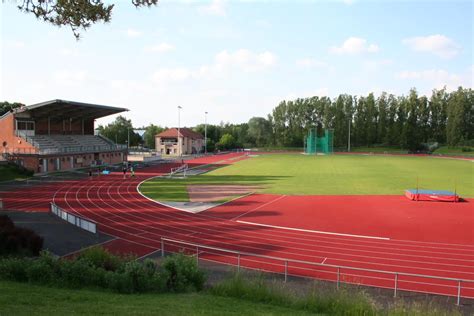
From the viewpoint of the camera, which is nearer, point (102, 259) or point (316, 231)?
point (102, 259)

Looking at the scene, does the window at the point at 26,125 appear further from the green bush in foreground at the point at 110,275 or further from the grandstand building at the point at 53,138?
the green bush in foreground at the point at 110,275

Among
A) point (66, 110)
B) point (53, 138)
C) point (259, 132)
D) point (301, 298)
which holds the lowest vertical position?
point (301, 298)

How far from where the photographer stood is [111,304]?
329 inches

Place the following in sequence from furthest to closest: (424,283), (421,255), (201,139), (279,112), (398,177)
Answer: (279,112) < (201,139) < (398,177) < (421,255) < (424,283)

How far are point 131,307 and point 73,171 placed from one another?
161 feet

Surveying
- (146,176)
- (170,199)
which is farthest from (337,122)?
(170,199)

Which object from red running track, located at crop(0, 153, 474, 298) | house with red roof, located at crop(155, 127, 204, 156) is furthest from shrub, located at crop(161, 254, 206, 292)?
house with red roof, located at crop(155, 127, 204, 156)

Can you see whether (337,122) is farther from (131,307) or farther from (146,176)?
(131,307)

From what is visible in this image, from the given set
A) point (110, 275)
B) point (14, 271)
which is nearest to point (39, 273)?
point (14, 271)

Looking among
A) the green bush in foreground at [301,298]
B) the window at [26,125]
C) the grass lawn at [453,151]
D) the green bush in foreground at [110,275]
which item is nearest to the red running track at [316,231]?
the green bush in foreground at [301,298]

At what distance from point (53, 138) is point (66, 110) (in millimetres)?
4450

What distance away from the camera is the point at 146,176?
4934cm

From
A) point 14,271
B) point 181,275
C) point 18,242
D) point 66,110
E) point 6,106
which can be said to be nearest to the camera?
point 14,271

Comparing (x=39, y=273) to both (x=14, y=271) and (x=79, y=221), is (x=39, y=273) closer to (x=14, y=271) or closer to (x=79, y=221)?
(x=14, y=271)
